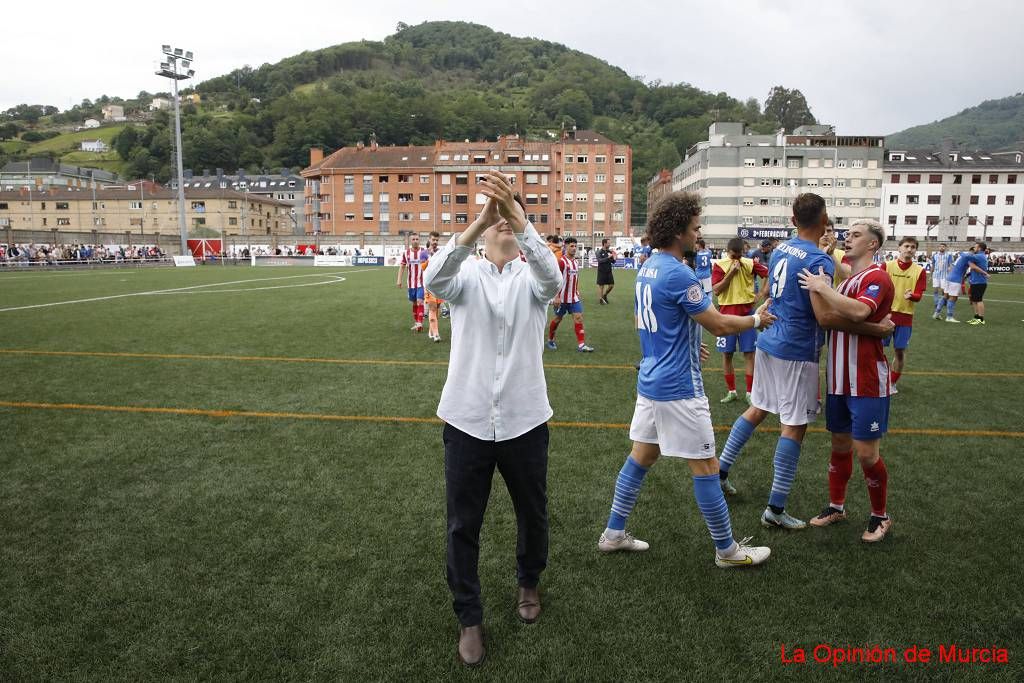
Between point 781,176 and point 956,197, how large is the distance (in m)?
21.8

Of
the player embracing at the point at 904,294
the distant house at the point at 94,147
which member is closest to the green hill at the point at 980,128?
the player embracing at the point at 904,294

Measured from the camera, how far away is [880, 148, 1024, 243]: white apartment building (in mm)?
77500

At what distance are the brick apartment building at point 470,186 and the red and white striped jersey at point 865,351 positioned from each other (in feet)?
266

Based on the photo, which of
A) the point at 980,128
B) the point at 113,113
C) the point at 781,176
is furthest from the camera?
the point at 113,113

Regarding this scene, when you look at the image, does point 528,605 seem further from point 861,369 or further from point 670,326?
point 861,369

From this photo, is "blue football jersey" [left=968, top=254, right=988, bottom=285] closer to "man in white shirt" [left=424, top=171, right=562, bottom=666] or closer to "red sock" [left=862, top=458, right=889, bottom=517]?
"red sock" [left=862, top=458, right=889, bottom=517]

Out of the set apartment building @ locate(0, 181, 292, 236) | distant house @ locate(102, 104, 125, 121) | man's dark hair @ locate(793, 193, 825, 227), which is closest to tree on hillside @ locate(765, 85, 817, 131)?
apartment building @ locate(0, 181, 292, 236)

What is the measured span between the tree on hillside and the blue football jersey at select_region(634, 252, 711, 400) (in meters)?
152

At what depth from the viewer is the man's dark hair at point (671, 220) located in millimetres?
3555

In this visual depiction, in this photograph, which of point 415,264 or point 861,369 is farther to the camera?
point 415,264

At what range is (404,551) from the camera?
4.05m

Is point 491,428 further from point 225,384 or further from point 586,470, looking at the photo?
point 225,384

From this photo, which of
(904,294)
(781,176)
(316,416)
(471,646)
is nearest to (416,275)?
(316,416)

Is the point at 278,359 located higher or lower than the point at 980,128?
lower
